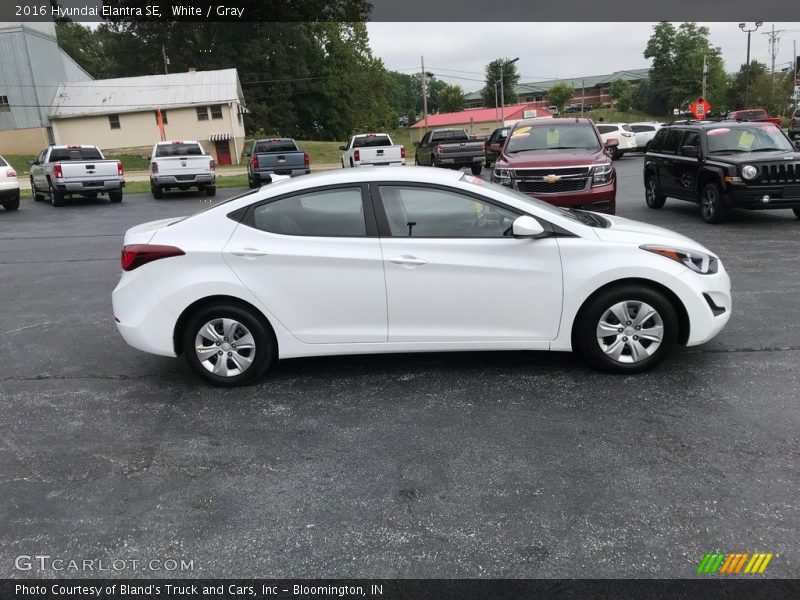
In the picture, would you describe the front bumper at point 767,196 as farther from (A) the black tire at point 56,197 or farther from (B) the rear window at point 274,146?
(A) the black tire at point 56,197

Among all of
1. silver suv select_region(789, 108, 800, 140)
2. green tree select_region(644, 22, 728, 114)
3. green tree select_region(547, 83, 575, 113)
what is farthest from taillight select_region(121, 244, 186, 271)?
green tree select_region(547, 83, 575, 113)

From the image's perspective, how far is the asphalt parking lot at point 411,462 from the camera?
3.22 meters

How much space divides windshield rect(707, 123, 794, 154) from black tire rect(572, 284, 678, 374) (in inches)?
336

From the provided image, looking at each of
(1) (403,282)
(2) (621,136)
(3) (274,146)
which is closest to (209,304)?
(1) (403,282)

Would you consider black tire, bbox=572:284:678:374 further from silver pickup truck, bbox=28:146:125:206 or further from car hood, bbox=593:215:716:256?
silver pickup truck, bbox=28:146:125:206

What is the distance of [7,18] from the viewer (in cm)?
4622

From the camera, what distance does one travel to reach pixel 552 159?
36.8 feet

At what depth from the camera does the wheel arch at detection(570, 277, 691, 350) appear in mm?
5102

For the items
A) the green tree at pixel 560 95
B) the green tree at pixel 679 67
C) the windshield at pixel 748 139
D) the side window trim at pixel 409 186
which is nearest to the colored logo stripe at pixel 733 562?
the side window trim at pixel 409 186

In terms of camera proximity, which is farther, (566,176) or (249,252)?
(566,176)

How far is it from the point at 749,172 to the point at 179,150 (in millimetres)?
18130

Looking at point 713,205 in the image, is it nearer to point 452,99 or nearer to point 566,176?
point 566,176

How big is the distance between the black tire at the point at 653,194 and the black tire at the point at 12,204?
56.5 ft

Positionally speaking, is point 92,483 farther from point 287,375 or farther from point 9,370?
point 9,370
